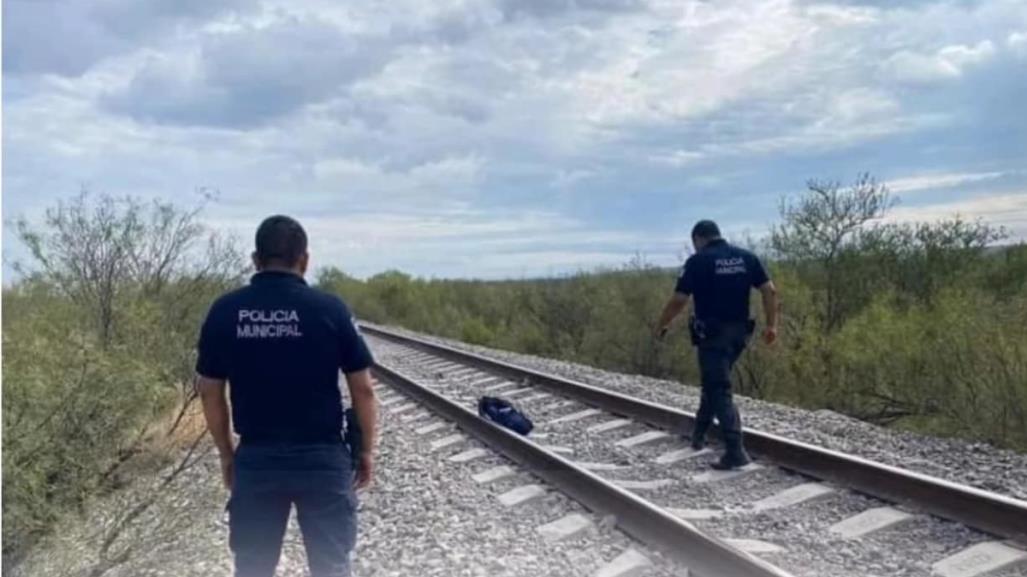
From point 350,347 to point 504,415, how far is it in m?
7.77

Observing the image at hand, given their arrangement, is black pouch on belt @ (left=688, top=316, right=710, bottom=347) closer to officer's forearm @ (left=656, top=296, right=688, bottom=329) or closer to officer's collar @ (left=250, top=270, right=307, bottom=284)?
officer's forearm @ (left=656, top=296, right=688, bottom=329)

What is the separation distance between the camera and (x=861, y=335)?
2034 centimetres

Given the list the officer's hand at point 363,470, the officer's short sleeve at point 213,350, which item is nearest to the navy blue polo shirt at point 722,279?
the officer's hand at point 363,470

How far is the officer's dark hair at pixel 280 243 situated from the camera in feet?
13.6

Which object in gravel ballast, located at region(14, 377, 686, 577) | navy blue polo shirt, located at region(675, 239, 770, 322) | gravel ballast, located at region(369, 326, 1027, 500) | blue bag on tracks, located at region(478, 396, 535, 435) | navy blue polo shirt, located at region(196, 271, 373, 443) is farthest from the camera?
blue bag on tracks, located at region(478, 396, 535, 435)

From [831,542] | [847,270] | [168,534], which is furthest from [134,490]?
[847,270]

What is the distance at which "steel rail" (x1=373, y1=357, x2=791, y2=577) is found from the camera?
5.75 metres

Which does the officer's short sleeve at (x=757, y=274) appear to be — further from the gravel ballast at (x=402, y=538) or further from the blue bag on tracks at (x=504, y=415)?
the blue bag on tracks at (x=504, y=415)

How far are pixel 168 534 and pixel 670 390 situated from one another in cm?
954

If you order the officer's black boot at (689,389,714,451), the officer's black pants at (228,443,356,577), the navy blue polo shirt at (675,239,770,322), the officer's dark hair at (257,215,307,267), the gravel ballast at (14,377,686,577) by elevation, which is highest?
the officer's dark hair at (257,215,307,267)

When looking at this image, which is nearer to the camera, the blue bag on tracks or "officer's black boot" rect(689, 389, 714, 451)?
"officer's black boot" rect(689, 389, 714, 451)

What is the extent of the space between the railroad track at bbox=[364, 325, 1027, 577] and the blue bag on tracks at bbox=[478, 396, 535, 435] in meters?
A: 0.21

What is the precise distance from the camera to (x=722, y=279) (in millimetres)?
8797

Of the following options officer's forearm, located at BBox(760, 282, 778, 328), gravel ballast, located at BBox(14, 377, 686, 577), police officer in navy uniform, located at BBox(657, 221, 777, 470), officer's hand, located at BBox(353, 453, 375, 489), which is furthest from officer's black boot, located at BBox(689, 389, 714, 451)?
officer's hand, located at BBox(353, 453, 375, 489)
